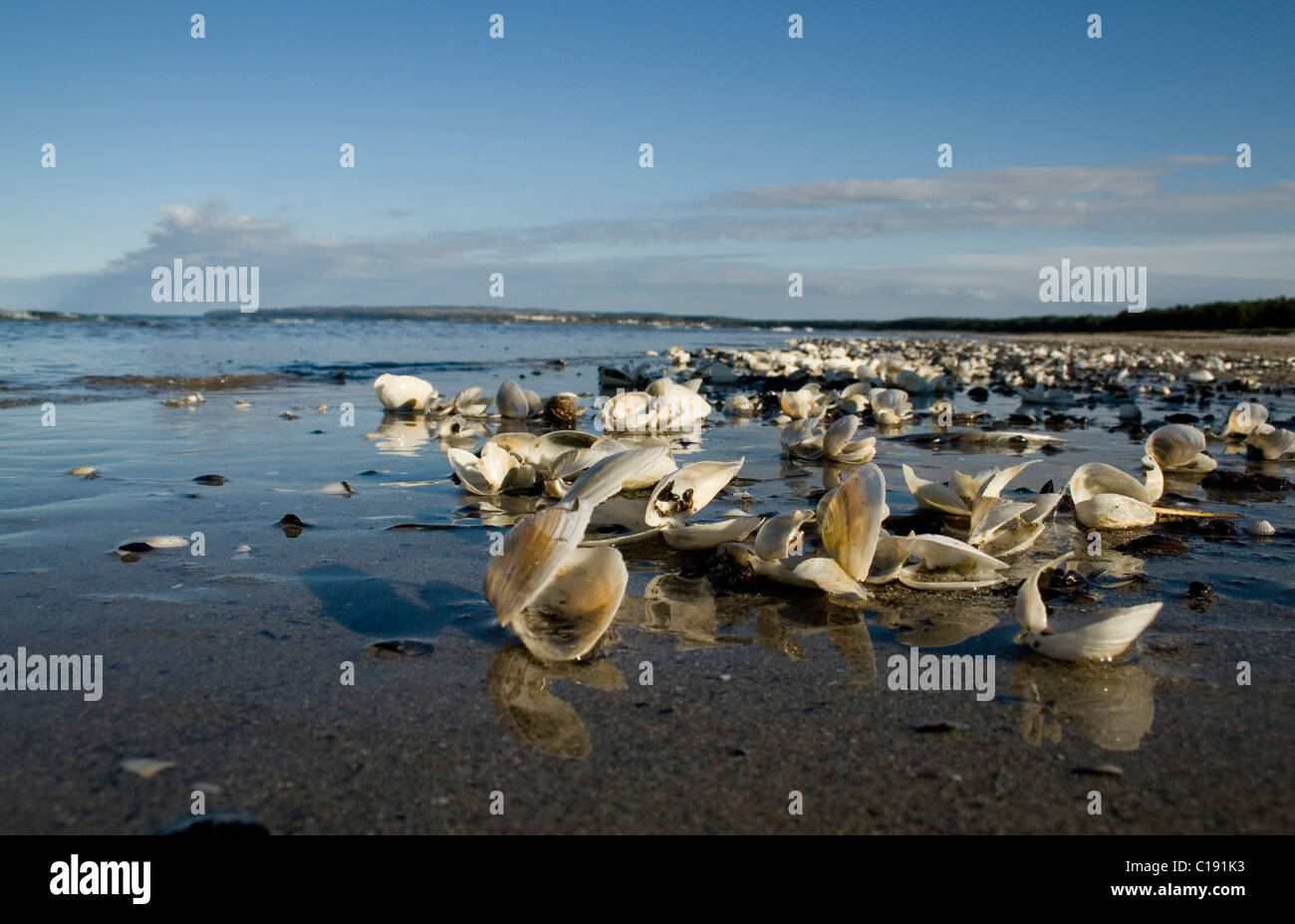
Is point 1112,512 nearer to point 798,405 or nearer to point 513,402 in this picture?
point 798,405

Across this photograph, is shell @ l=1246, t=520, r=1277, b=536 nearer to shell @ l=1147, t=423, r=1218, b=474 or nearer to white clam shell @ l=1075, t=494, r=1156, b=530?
white clam shell @ l=1075, t=494, r=1156, b=530

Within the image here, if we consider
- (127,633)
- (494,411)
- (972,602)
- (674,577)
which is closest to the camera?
(127,633)

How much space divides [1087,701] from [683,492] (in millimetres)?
1555

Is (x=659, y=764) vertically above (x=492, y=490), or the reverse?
(x=492, y=490)

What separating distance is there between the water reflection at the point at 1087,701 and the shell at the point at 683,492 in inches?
51.6

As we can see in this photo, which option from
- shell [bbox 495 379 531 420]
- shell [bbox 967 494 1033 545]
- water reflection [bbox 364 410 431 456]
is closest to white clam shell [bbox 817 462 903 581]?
shell [bbox 967 494 1033 545]

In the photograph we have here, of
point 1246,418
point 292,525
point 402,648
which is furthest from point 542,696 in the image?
point 1246,418

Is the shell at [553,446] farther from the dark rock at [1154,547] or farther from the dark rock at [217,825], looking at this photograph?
the dark rock at [217,825]

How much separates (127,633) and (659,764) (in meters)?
1.44

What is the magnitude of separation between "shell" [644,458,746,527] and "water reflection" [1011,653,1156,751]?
4.30ft
